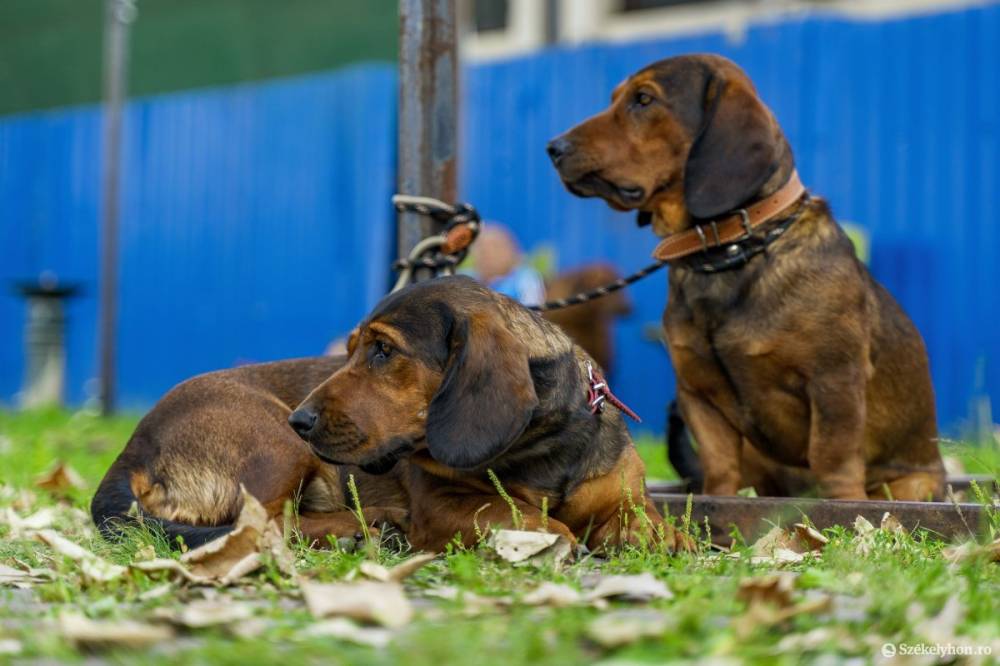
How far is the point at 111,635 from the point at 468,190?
9.62 m

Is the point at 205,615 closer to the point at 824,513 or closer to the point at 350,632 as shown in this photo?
the point at 350,632

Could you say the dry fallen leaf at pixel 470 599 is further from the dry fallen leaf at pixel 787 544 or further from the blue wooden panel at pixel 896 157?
the blue wooden panel at pixel 896 157

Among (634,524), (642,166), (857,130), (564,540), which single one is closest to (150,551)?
(564,540)

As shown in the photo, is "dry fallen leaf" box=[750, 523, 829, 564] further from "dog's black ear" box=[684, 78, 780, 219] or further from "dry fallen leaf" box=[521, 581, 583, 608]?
"dog's black ear" box=[684, 78, 780, 219]

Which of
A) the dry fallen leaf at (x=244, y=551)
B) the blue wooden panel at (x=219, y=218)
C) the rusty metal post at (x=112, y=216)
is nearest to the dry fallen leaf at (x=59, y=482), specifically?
the dry fallen leaf at (x=244, y=551)

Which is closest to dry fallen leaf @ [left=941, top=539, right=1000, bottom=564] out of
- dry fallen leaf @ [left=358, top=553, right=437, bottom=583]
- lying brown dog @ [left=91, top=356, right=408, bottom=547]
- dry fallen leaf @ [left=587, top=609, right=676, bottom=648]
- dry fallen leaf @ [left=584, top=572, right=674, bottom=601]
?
dry fallen leaf @ [left=584, top=572, right=674, bottom=601]

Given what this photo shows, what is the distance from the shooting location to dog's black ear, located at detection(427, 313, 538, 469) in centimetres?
371

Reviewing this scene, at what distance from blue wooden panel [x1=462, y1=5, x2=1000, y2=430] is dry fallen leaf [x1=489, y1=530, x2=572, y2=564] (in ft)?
20.3

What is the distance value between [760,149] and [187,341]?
33.6 feet

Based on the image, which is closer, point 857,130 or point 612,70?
point 857,130

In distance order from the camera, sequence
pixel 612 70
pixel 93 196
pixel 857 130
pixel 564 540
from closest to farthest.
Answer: pixel 564 540 < pixel 857 130 < pixel 612 70 < pixel 93 196

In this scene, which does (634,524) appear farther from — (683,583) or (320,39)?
(320,39)

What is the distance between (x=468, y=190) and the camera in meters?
11.9

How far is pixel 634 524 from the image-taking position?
13.4 ft
